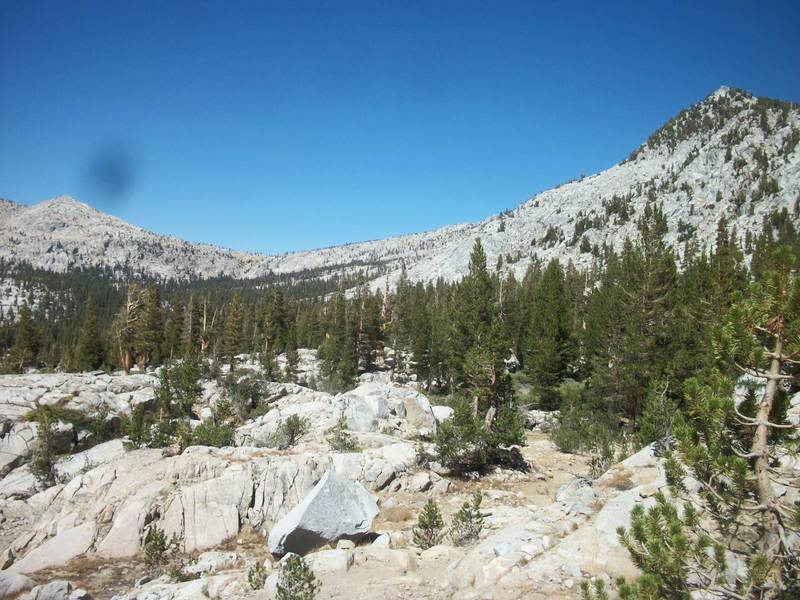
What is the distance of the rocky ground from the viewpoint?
10.1 meters

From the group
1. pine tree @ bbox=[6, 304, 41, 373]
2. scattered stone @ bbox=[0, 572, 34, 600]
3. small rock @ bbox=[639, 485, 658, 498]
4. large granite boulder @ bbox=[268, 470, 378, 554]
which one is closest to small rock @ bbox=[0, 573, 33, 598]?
scattered stone @ bbox=[0, 572, 34, 600]

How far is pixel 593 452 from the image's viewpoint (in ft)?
80.4

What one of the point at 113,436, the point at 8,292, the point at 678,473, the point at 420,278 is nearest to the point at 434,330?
the point at 113,436

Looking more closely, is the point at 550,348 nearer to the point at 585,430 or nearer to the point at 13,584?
the point at 585,430

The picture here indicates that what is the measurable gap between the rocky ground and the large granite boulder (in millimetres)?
227

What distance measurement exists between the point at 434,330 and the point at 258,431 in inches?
1130

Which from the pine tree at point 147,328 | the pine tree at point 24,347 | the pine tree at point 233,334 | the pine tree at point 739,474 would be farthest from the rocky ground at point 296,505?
the pine tree at point 24,347

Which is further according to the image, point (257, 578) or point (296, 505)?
point (296, 505)

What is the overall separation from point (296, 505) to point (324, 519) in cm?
340

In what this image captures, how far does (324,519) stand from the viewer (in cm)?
1320

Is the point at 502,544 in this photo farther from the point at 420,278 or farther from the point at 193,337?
the point at 420,278

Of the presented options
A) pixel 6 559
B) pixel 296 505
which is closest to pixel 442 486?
pixel 296 505

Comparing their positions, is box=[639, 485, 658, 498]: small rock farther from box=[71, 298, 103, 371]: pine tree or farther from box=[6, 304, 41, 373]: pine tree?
box=[6, 304, 41, 373]: pine tree

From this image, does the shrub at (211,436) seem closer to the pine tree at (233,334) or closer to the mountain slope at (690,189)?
the pine tree at (233,334)
